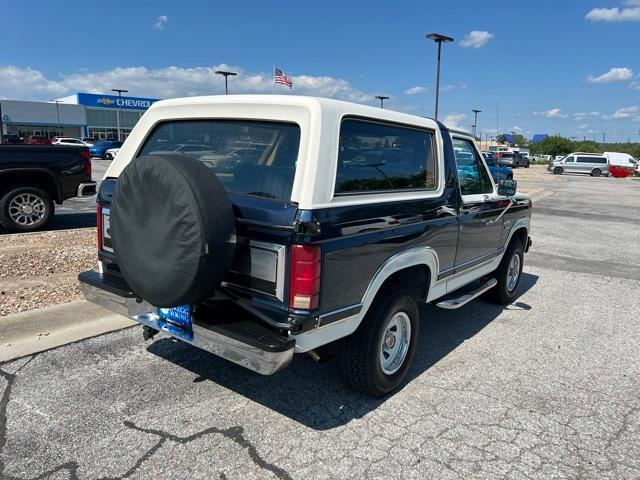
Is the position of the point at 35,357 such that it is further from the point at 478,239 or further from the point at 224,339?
the point at 478,239

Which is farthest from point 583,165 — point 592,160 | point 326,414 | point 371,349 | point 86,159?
point 326,414

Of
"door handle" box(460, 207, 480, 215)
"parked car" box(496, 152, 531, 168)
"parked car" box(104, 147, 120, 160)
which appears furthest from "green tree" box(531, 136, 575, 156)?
"door handle" box(460, 207, 480, 215)

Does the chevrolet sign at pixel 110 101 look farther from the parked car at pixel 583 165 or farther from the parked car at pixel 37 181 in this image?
the parked car at pixel 37 181

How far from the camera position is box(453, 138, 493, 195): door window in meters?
4.36

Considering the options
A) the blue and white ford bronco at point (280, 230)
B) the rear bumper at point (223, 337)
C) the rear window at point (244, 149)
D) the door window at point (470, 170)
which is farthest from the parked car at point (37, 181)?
the door window at point (470, 170)

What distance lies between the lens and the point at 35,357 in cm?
383

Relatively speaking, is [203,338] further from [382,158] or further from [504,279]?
[504,279]

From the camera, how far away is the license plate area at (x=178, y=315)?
2.97 metres

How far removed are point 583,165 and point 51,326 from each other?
44993mm

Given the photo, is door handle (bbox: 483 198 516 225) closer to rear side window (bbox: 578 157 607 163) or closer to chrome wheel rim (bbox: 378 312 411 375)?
chrome wheel rim (bbox: 378 312 411 375)

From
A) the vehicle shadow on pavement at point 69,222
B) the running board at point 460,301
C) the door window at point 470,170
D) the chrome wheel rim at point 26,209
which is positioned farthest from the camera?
the vehicle shadow on pavement at point 69,222

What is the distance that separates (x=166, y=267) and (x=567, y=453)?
2524 mm

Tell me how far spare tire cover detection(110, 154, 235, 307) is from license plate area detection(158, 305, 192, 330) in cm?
21

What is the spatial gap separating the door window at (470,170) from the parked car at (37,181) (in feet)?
21.5
